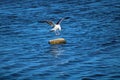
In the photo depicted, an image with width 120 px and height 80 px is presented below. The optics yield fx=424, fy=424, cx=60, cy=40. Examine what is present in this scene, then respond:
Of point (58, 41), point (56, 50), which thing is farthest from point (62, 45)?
point (56, 50)

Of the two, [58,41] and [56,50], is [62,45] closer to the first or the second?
[58,41]

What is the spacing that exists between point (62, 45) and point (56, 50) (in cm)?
174

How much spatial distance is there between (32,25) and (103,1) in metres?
15.1

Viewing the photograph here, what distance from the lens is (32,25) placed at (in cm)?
4872

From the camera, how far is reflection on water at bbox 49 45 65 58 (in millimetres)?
37000

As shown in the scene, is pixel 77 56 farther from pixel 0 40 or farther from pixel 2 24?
pixel 2 24

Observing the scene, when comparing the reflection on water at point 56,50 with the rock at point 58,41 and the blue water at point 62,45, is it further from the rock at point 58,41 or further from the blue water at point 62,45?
the rock at point 58,41

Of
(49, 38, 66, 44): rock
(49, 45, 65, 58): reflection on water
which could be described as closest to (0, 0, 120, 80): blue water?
(49, 45, 65, 58): reflection on water

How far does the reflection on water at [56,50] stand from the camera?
37000mm

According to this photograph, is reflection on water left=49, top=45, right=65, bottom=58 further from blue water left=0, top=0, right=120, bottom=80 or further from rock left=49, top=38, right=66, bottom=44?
rock left=49, top=38, right=66, bottom=44

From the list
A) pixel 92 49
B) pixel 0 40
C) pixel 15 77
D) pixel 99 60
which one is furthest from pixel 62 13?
pixel 15 77

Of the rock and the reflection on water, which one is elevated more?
the rock

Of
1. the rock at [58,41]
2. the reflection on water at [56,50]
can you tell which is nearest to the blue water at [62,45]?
the reflection on water at [56,50]

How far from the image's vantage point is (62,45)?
39719mm
